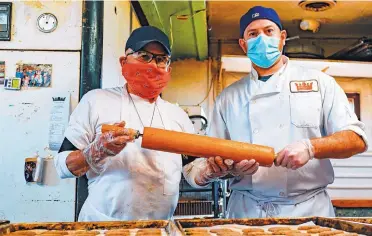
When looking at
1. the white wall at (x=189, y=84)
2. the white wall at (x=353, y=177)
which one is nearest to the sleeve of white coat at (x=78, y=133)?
the white wall at (x=189, y=84)

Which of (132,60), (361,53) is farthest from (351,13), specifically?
(132,60)

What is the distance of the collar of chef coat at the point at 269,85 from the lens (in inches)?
78.1

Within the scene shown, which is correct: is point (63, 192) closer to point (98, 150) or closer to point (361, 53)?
point (98, 150)

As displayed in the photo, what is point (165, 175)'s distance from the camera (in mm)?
1817

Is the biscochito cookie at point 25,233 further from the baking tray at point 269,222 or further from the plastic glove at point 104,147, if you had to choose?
Answer: the baking tray at point 269,222

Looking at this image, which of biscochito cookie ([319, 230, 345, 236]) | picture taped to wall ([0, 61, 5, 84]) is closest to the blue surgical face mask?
biscochito cookie ([319, 230, 345, 236])

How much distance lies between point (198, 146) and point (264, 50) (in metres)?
0.69

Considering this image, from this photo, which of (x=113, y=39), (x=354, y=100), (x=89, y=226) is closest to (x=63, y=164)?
(x=89, y=226)

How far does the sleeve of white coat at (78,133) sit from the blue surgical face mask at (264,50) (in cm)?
85

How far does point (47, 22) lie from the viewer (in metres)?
2.60

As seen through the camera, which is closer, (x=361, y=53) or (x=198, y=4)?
(x=198, y=4)

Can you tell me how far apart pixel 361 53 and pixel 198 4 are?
9.30 feet

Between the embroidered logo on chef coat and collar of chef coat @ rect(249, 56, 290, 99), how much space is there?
58 millimetres

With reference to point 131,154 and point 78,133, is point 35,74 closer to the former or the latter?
point 78,133
